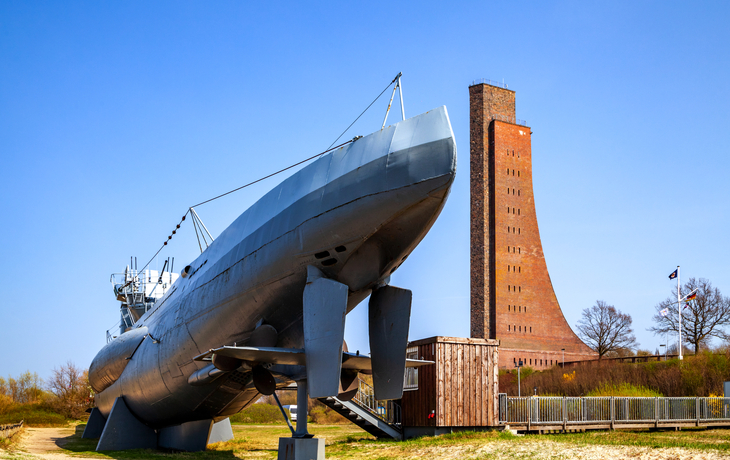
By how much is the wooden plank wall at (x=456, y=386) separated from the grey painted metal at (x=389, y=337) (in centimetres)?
895

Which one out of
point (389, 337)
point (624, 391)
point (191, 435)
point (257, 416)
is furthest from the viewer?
point (257, 416)

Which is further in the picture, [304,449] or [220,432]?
[220,432]

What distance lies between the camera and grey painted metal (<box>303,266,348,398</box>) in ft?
34.9

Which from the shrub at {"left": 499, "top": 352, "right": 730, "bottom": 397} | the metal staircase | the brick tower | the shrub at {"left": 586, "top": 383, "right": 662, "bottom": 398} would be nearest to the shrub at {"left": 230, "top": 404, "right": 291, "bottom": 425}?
the shrub at {"left": 499, "top": 352, "right": 730, "bottom": 397}

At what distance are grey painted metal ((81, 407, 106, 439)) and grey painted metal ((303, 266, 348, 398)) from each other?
16288 millimetres

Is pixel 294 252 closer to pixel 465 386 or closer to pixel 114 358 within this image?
pixel 114 358

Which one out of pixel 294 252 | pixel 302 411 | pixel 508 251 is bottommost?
pixel 302 411

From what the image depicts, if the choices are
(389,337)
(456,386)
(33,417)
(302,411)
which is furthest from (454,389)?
(33,417)

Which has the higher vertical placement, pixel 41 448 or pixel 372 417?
pixel 372 417

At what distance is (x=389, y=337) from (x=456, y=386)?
9.67m

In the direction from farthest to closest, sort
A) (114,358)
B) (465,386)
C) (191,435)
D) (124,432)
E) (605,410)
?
(605,410), (465,386), (114,358), (124,432), (191,435)

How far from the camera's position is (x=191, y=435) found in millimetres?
17375

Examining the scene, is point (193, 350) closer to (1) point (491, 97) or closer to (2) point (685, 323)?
(2) point (685, 323)

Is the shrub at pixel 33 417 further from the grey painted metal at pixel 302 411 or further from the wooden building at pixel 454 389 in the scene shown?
the grey painted metal at pixel 302 411
